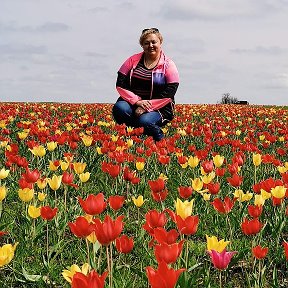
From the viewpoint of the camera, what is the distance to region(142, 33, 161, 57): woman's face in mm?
7916

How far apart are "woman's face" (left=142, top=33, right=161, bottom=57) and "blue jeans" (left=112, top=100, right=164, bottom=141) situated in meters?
0.94

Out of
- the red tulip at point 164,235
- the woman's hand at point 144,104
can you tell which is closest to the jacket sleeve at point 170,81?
the woman's hand at point 144,104

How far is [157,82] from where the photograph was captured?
8336 millimetres

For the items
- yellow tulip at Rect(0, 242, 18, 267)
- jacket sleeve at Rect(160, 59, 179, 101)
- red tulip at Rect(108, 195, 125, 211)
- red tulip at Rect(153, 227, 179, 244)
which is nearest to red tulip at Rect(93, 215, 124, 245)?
red tulip at Rect(153, 227, 179, 244)

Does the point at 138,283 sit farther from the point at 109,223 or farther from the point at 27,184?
the point at 27,184

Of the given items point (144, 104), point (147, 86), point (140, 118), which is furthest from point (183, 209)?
point (147, 86)

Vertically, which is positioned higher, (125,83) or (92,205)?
(125,83)

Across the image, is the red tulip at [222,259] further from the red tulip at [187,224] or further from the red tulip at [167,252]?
the red tulip at [187,224]

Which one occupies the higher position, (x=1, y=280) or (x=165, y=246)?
(x=165, y=246)

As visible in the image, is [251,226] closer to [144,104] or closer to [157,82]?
[144,104]

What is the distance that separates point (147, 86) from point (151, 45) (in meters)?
0.75

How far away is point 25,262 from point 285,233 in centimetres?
216

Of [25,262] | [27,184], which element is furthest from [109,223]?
[27,184]

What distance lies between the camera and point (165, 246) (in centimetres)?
198
